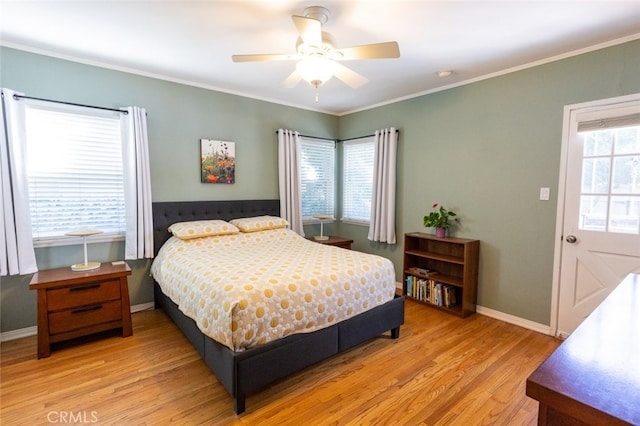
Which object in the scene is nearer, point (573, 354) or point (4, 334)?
point (573, 354)

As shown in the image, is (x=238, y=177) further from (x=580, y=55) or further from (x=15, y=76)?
(x=580, y=55)

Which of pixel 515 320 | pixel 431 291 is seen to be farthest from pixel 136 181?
pixel 515 320

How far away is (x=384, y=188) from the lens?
4.25 meters

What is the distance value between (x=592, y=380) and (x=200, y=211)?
12.0ft

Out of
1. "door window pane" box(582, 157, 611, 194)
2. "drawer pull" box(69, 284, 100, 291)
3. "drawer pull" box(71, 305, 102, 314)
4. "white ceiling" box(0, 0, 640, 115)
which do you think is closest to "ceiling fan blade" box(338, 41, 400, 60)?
"white ceiling" box(0, 0, 640, 115)

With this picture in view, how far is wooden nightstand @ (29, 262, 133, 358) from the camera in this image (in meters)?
2.48

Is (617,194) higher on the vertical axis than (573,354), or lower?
higher

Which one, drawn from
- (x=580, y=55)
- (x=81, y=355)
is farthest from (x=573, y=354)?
(x=81, y=355)

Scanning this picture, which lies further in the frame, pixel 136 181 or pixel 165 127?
pixel 165 127

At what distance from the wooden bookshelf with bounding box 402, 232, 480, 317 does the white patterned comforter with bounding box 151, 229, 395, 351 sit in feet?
3.56

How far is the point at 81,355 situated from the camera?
2.52 m

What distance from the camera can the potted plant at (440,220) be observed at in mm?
3607

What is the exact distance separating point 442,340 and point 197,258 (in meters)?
2.33

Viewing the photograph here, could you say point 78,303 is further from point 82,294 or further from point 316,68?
point 316,68
